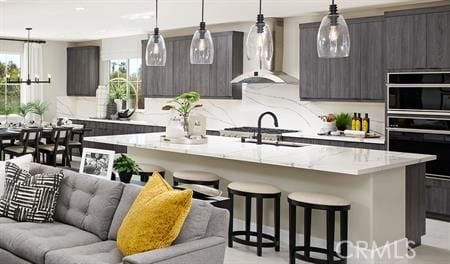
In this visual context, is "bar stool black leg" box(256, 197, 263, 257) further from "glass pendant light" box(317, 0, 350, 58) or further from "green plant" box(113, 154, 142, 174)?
"glass pendant light" box(317, 0, 350, 58)

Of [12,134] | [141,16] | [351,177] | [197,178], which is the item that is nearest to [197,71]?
[141,16]

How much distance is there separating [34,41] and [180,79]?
4196mm

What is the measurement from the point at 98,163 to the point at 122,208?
788mm

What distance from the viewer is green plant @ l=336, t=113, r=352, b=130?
7133 mm

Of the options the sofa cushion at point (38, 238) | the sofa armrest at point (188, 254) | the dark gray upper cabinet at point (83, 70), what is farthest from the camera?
the dark gray upper cabinet at point (83, 70)

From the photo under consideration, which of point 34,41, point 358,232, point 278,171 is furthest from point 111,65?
point 358,232

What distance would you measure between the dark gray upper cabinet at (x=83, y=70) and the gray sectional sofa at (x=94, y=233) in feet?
23.6

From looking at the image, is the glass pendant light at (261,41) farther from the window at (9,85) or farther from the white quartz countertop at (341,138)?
the window at (9,85)

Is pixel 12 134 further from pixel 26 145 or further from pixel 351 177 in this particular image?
pixel 351 177

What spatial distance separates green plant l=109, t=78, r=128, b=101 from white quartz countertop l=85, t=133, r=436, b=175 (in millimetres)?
5243

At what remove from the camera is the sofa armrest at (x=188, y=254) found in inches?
110

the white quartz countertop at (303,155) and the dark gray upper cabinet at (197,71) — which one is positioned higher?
the dark gray upper cabinet at (197,71)

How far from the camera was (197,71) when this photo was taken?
883 centimetres

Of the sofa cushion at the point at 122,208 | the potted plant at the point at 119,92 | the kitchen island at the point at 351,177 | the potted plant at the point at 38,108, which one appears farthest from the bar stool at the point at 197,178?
the potted plant at the point at 38,108
